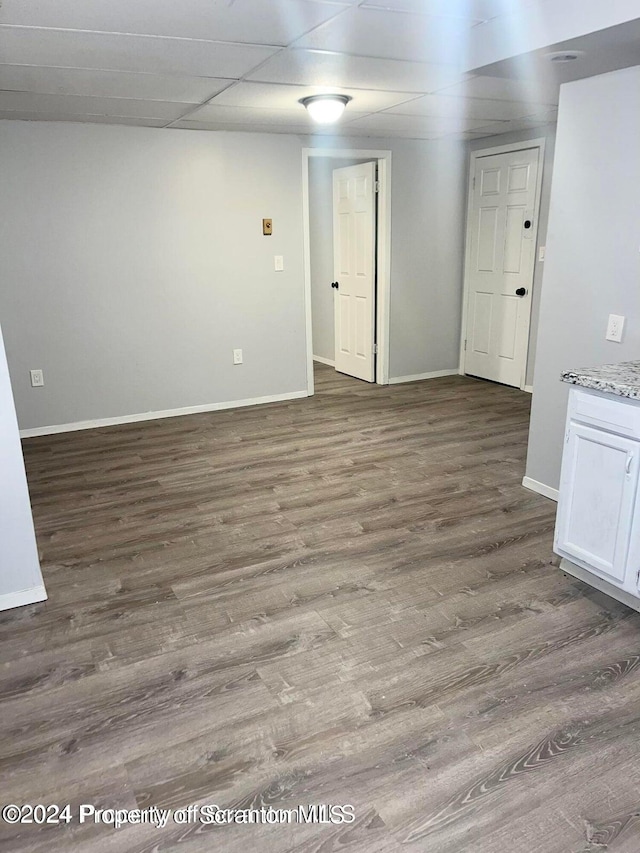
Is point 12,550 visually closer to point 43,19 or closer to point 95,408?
point 43,19

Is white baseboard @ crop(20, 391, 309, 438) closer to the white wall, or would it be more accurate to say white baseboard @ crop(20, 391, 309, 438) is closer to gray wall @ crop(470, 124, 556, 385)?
gray wall @ crop(470, 124, 556, 385)

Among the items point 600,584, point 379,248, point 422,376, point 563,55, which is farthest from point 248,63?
point 422,376

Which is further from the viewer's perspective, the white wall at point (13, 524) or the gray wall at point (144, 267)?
the gray wall at point (144, 267)

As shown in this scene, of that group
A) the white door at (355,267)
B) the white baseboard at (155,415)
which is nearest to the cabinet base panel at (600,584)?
the white baseboard at (155,415)

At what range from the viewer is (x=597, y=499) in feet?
8.48

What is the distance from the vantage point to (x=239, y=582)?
284 centimetres

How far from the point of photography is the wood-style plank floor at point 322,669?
67.6 inches

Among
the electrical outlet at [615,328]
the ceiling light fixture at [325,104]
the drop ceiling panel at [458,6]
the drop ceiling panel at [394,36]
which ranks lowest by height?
the electrical outlet at [615,328]

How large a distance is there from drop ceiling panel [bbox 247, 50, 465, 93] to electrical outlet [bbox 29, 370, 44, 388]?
8.91 feet

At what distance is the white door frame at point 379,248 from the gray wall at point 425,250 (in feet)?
0.21

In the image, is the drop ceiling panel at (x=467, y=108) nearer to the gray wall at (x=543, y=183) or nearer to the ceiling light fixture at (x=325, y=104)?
the ceiling light fixture at (x=325, y=104)

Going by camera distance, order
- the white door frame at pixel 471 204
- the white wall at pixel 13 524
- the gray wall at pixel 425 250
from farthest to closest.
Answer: the gray wall at pixel 425 250
the white door frame at pixel 471 204
the white wall at pixel 13 524

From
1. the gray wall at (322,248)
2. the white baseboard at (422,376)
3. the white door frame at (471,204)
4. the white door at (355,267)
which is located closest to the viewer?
the white door frame at (471,204)

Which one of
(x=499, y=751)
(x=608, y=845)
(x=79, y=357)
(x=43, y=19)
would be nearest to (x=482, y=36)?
(x=43, y=19)
